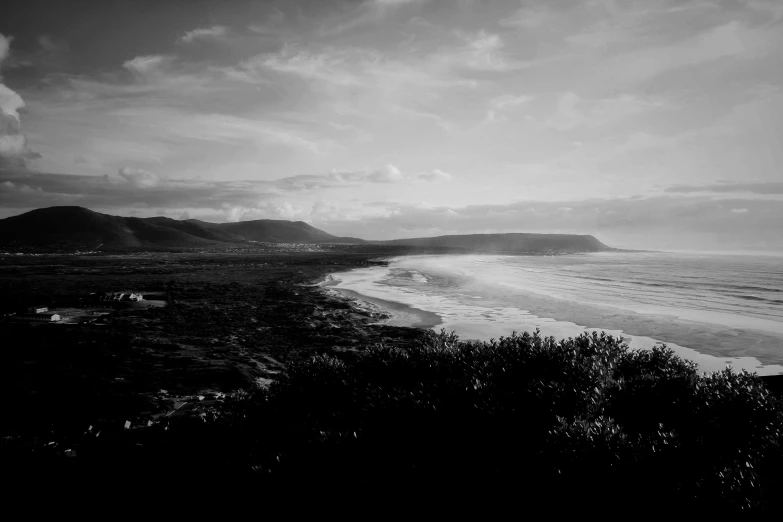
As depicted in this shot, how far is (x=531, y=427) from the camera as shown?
15.7ft

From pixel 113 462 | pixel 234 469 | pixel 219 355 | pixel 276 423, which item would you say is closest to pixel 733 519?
pixel 234 469

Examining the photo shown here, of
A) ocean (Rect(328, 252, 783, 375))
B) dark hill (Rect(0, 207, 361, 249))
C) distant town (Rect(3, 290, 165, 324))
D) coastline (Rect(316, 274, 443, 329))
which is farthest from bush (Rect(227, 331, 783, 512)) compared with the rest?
dark hill (Rect(0, 207, 361, 249))

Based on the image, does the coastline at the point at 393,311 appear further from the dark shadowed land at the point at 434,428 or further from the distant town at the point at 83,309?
the distant town at the point at 83,309

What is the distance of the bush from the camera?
12.4 feet

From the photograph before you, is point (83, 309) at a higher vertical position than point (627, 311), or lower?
lower

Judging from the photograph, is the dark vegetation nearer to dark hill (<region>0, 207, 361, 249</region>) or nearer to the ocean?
the ocean

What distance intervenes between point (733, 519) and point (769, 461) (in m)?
0.95

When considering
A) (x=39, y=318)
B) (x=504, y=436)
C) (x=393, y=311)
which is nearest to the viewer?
(x=504, y=436)

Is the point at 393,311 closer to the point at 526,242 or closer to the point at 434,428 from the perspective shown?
the point at 434,428

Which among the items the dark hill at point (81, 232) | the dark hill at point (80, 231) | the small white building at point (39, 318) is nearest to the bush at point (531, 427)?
the small white building at point (39, 318)

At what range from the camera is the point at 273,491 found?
160 inches

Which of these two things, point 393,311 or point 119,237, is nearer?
point 393,311

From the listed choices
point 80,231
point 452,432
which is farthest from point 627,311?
point 80,231

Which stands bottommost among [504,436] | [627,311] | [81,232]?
[627,311]
